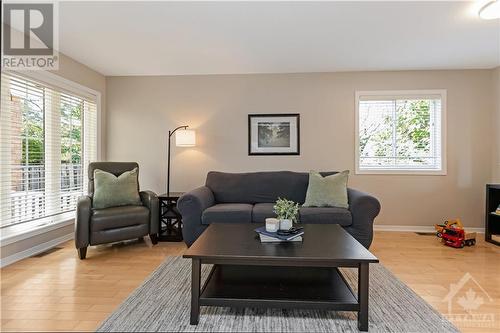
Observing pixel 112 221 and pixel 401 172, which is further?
pixel 401 172

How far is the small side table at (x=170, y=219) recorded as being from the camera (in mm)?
3531

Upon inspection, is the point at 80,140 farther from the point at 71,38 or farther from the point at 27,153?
the point at 71,38

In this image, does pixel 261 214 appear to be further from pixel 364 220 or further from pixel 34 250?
pixel 34 250

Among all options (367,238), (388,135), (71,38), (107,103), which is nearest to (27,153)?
(71,38)

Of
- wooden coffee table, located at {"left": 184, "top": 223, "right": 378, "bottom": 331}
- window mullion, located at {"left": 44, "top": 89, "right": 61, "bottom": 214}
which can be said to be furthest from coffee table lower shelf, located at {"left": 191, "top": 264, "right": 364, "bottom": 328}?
window mullion, located at {"left": 44, "top": 89, "right": 61, "bottom": 214}

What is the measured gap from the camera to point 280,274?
204cm

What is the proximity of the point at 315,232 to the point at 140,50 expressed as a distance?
9.36ft

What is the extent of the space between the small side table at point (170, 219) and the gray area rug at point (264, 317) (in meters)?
1.38

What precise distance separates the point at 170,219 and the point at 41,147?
5.57ft

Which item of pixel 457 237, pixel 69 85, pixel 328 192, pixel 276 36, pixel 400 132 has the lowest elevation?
pixel 457 237

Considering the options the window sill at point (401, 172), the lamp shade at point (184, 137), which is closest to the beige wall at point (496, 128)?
the window sill at point (401, 172)

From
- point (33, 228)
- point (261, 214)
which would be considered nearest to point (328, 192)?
point (261, 214)

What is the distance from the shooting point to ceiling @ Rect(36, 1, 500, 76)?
7.90 feet

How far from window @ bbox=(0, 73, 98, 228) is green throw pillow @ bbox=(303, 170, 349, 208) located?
121 inches
